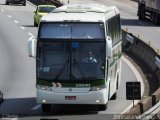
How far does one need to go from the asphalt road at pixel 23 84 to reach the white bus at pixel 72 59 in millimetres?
608

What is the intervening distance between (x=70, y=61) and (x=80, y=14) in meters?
1.65

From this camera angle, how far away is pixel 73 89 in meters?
21.8

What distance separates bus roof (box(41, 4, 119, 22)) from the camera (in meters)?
22.3

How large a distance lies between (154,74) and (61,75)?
10.2m

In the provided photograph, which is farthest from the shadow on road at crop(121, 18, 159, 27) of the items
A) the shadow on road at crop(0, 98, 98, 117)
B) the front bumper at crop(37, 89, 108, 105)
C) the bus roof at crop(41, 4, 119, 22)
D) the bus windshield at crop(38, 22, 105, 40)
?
the front bumper at crop(37, 89, 108, 105)

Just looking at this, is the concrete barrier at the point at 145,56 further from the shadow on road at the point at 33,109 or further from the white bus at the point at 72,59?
the shadow on road at the point at 33,109

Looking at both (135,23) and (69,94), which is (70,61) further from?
(135,23)

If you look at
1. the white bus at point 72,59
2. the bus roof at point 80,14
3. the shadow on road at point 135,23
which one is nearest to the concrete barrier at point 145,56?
the white bus at point 72,59

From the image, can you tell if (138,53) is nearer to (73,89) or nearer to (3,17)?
(73,89)

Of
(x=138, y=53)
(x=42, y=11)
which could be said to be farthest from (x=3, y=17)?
(x=138, y=53)

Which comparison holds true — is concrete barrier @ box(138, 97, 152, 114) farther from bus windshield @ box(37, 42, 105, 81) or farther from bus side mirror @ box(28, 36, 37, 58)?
bus side mirror @ box(28, 36, 37, 58)

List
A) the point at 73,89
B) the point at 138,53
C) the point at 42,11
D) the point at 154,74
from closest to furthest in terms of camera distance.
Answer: the point at 73,89 → the point at 154,74 → the point at 138,53 → the point at 42,11

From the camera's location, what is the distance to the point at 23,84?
94.6 feet

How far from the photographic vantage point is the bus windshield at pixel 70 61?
71.8 ft
